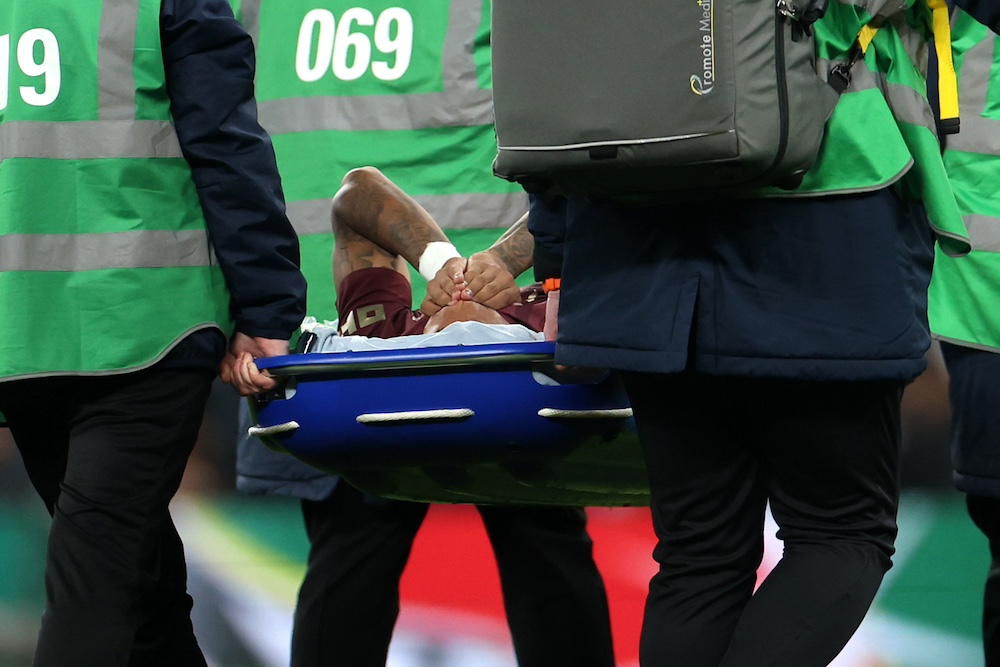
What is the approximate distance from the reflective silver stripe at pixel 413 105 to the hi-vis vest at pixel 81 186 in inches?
55.3

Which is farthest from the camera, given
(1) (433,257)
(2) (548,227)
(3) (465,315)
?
(1) (433,257)

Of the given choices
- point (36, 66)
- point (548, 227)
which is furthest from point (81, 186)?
point (548, 227)

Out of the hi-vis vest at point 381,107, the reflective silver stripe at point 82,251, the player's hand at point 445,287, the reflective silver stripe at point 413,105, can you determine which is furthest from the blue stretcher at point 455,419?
the reflective silver stripe at point 413,105

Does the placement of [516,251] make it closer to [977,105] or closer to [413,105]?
[977,105]

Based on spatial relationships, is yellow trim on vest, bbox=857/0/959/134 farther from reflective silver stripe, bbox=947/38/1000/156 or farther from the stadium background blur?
the stadium background blur

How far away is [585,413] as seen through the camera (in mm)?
1857

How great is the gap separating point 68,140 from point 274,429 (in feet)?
1.59

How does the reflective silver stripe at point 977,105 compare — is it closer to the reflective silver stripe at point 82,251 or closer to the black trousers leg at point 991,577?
the black trousers leg at point 991,577

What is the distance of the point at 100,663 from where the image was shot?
182 cm

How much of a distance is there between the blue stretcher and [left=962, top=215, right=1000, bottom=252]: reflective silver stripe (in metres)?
0.55

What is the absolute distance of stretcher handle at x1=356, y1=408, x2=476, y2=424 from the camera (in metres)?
1.86

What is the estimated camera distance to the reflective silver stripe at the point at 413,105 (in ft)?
10.6

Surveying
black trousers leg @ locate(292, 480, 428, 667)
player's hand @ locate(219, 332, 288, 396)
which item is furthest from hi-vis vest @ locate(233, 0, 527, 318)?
player's hand @ locate(219, 332, 288, 396)

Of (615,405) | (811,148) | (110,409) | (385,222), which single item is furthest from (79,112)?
(811,148)
